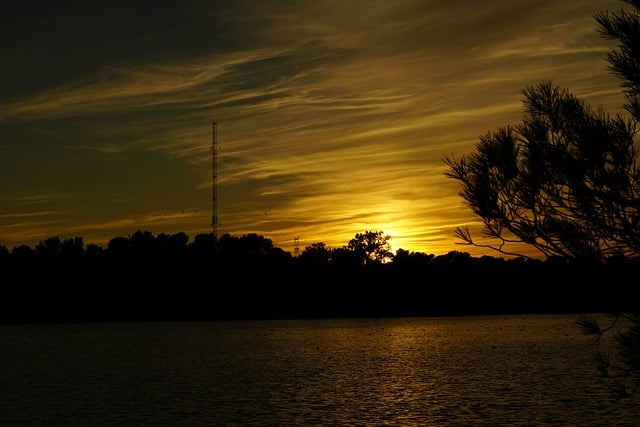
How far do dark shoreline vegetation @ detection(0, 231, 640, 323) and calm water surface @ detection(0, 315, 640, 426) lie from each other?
76.7 metres

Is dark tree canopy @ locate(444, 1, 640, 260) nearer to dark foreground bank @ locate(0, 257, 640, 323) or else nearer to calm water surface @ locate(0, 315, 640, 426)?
calm water surface @ locate(0, 315, 640, 426)

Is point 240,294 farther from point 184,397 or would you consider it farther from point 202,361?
point 184,397

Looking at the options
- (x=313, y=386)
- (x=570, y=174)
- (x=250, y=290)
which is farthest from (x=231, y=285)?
(x=570, y=174)

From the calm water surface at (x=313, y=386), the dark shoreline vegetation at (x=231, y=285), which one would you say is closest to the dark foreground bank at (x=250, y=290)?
the dark shoreline vegetation at (x=231, y=285)

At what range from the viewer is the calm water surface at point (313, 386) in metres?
29.1

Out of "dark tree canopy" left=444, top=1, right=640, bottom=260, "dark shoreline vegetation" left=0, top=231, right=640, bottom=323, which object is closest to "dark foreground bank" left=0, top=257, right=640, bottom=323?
"dark shoreline vegetation" left=0, top=231, right=640, bottom=323

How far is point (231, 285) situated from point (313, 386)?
114 metres

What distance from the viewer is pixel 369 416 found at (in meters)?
29.5

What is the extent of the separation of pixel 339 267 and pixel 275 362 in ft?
340

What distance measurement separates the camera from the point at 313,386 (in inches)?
1558

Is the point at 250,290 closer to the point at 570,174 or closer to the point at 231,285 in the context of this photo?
the point at 231,285

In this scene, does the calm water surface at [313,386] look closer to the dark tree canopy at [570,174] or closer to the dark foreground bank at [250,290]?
the dark tree canopy at [570,174]

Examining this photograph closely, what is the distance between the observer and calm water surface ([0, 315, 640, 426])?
29.1 m

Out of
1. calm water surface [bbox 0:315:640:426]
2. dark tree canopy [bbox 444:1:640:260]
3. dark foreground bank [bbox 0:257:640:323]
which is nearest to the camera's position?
dark tree canopy [bbox 444:1:640:260]
